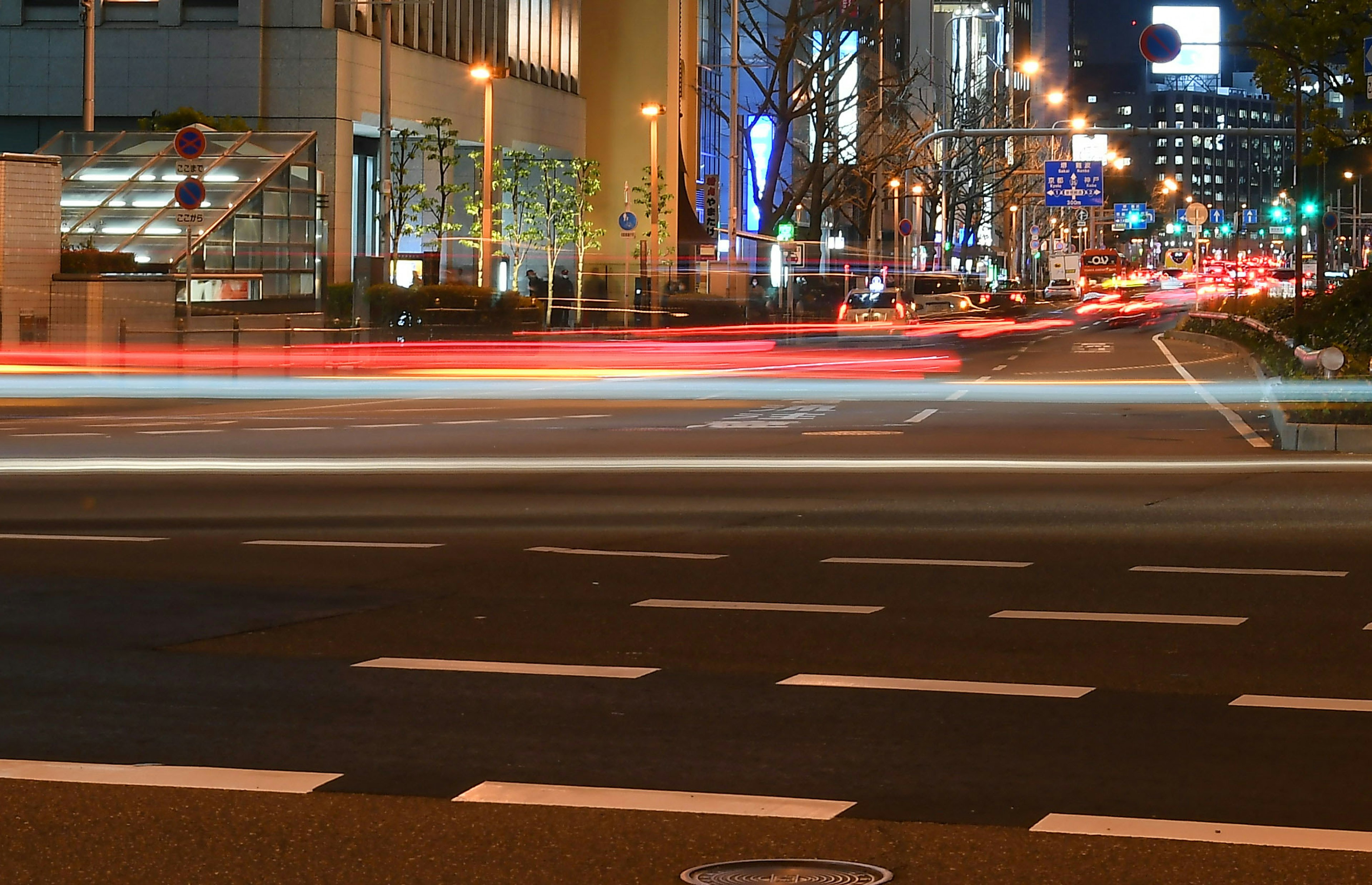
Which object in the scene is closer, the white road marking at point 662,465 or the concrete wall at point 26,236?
the white road marking at point 662,465

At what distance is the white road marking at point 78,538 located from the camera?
43.1 feet

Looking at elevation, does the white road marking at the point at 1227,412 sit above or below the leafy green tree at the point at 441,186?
below

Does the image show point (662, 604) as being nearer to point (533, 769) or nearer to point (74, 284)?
point (533, 769)

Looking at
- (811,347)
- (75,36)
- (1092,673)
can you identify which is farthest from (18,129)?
(1092,673)

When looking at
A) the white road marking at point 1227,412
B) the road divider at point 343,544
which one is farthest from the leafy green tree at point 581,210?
the road divider at point 343,544

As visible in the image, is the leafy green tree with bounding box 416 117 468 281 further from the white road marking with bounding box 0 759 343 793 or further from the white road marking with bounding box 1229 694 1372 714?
the white road marking with bounding box 0 759 343 793

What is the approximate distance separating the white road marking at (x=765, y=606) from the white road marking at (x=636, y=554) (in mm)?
1687

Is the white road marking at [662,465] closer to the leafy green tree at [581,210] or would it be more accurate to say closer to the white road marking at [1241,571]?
the white road marking at [1241,571]

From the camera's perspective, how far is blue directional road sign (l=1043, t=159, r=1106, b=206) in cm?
10106

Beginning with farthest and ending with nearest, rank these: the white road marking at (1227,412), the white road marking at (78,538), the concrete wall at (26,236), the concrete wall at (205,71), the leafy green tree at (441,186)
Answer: the leafy green tree at (441,186) → the concrete wall at (205,71) → the concrete wall at (26,236) → the white road marking at (1227,412) → the white road marking at (78,538)

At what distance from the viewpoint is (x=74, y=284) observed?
38688 millimetres

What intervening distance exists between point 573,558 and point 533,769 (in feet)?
18.1

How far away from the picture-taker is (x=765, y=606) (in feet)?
34.0

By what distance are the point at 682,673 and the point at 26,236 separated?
33.7 metres
